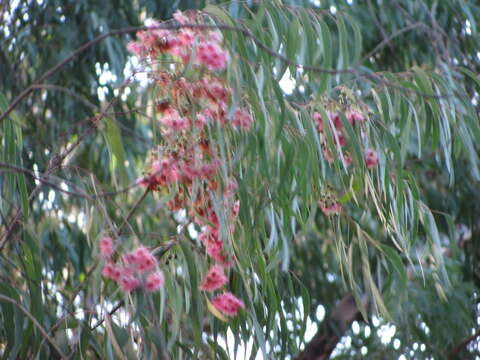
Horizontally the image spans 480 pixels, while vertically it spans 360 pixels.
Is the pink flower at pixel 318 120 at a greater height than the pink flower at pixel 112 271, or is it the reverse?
the pink flower at pixel 318 120

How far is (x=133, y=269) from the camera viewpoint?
1248mm

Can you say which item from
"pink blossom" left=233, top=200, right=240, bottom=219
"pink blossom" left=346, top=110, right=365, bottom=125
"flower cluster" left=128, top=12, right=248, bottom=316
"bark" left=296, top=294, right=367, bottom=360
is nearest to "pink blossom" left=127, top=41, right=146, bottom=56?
"flower cluster" left=128, top=12, right=248, bottom=316

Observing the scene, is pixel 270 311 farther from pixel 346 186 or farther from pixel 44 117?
pixel 44 117

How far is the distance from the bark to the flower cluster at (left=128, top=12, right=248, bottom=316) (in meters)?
1.52

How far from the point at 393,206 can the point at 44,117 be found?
1379mm

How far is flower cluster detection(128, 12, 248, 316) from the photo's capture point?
1395 mm

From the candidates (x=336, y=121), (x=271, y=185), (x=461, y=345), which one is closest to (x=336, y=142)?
(x=336, y=121)

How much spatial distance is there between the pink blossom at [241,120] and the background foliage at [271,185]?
3cm

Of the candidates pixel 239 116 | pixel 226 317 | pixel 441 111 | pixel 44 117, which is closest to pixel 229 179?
pixel 239 116

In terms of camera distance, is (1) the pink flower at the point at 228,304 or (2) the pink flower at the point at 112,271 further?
(1) the pink flower at the point at 228,304

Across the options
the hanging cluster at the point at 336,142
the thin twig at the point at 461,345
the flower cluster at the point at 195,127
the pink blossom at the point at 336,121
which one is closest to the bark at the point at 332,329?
the thin twig at the point at 461,345

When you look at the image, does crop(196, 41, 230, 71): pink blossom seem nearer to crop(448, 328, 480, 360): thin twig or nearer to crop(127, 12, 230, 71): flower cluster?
crop(127, 12, 230, 71): flower cluster

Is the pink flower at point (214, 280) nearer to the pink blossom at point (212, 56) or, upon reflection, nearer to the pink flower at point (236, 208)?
the pink flower at point (236, 208)

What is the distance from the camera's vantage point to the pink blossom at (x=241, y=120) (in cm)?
145
